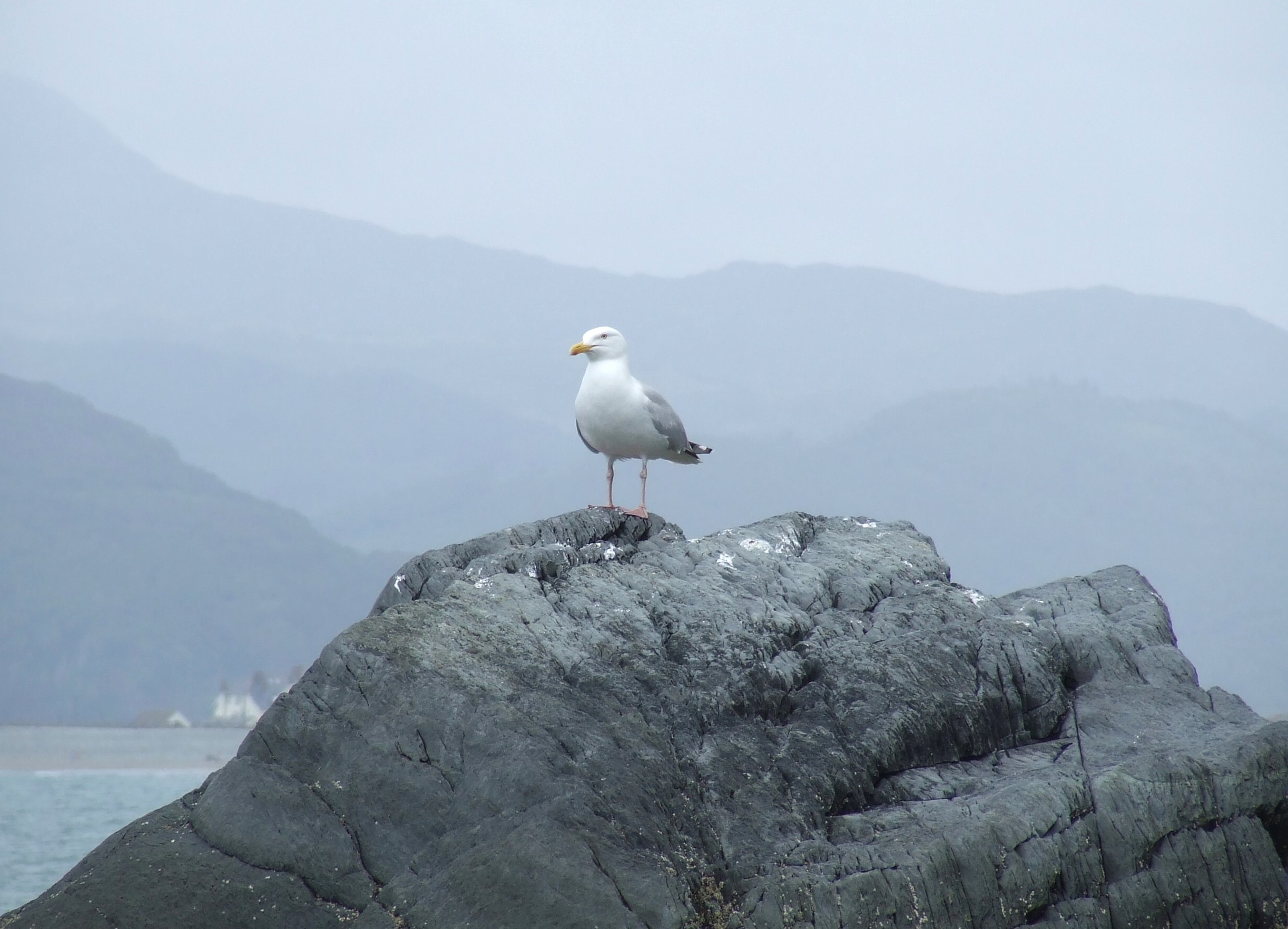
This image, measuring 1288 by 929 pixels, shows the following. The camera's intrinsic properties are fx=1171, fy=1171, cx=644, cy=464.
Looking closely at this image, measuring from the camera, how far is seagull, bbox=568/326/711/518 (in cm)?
1052

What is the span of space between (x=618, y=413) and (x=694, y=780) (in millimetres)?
4005

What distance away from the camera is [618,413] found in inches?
413

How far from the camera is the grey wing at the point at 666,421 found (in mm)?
10656

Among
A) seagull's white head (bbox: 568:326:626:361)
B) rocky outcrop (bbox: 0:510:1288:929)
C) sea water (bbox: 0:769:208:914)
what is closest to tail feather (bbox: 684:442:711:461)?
seagull's white head (bbox: 568:326:626:361)

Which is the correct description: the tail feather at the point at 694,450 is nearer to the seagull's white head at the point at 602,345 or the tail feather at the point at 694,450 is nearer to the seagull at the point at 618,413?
the seagull at the point at 618,413

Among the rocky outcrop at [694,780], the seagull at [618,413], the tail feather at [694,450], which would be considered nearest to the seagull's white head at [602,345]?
the seagull at [618,413]

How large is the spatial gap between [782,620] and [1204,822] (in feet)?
10.0

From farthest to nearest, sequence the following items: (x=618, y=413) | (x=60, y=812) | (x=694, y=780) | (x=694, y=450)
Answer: (x=60, y=812) < (x=694, y=450) < (x=618, y=413) < (x=694, y=780)

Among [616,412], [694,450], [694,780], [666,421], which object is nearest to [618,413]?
[616,412]

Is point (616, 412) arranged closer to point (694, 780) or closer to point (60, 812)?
point (694, 780)

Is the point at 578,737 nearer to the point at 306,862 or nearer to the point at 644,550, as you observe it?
the point at 306,862

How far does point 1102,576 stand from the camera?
10938 mm

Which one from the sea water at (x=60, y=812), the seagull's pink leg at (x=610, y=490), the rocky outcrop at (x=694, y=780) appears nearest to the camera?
the rocky outcrop at (x=694, y=780)

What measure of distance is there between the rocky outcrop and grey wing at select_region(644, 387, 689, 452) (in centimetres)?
184
